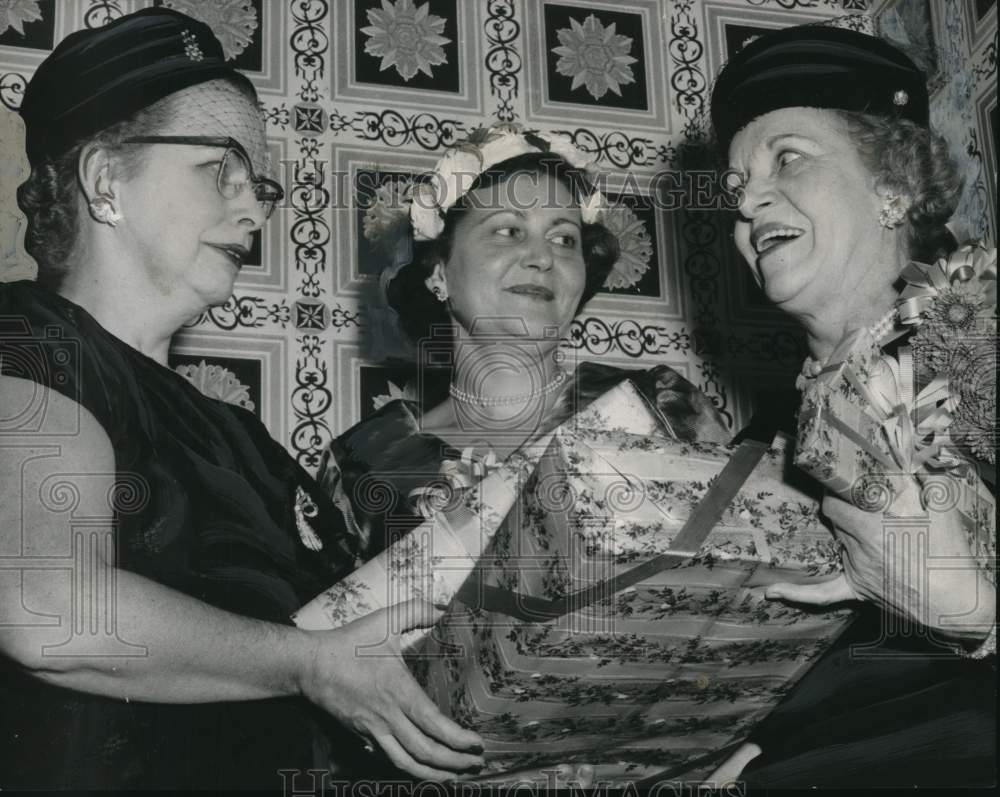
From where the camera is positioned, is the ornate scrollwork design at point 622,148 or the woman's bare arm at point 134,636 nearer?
the woman's bare arm at point 134,636

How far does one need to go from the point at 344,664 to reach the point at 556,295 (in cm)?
86

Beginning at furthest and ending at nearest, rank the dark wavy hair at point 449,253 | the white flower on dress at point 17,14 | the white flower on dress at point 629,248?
the white flower on dress at point 629,248, the white flower on dress at point 17,14, the dark wavy hair at point 449,253

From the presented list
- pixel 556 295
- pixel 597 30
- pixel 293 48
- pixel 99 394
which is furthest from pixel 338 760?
pixel 597 30

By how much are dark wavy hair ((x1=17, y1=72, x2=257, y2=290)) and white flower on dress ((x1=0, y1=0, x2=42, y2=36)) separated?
53cm

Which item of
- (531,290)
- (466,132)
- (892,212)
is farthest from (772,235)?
(466,132)

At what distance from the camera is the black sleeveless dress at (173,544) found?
9.95ft

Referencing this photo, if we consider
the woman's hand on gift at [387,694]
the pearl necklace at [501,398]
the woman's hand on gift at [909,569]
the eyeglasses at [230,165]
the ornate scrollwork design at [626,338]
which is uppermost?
the eyeglasses at [230,165]

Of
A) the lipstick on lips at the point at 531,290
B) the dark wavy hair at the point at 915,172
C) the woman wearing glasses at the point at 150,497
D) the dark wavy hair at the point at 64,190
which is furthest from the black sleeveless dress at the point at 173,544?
the dark wavy hair at the point at 915,172

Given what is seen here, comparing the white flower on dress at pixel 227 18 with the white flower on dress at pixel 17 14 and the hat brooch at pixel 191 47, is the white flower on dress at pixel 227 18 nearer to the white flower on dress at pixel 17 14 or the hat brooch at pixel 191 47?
the white flower on dress at pixel 17 14

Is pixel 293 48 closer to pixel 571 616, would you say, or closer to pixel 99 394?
pixel 99 394

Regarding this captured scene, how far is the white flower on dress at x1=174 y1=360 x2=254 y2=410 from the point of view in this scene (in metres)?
3.64

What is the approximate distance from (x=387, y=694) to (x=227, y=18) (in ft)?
5.41

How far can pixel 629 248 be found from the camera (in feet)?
13.1

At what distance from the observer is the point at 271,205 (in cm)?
364
